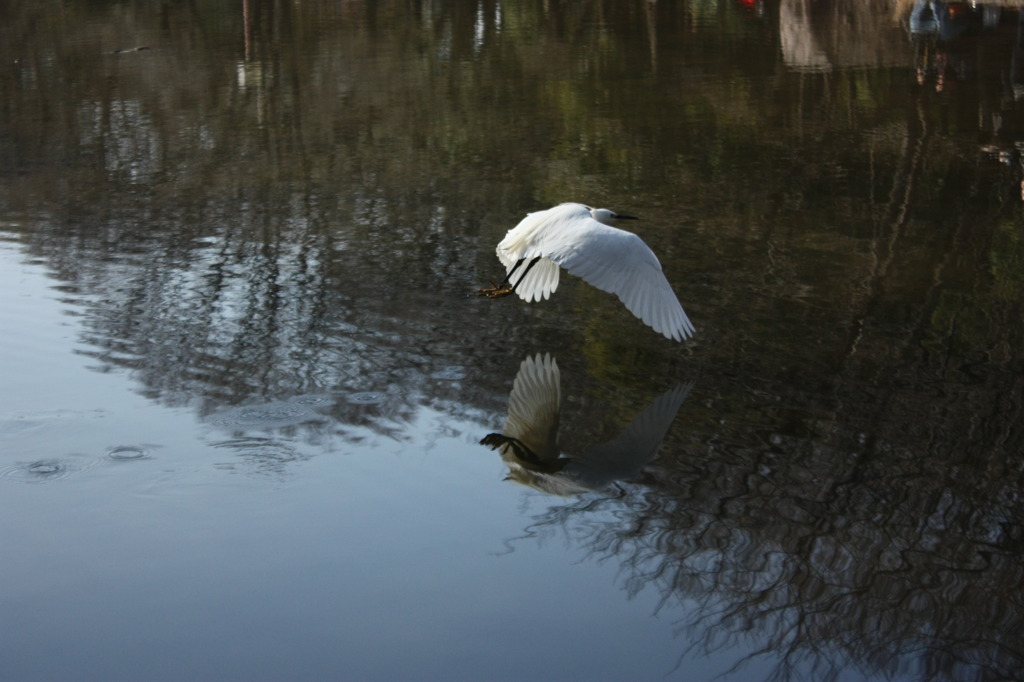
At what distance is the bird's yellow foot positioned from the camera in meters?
7.58

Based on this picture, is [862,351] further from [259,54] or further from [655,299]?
[259,54]

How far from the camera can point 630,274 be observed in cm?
641

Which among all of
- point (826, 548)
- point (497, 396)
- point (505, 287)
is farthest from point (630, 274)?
point (826, 548)

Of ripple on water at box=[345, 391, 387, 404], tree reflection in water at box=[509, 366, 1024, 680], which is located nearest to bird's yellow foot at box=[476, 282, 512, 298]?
ripple on water at box=[345, 391, 387, 404]

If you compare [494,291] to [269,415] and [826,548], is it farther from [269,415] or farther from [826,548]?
[826,548]

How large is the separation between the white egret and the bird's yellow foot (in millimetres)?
645

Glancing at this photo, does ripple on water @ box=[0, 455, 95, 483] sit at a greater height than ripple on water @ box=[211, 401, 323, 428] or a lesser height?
lesser

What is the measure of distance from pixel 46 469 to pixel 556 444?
2448mm

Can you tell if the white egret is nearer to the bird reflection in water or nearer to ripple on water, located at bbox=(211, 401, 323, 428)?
the bird reflection in water

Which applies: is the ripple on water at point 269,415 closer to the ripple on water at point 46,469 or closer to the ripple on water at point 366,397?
the ripple on water at point 366,397

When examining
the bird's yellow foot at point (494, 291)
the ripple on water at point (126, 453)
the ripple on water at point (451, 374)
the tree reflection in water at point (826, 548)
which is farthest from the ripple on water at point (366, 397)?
the tree reflection in water at point (826, 548)

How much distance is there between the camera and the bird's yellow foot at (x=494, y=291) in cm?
758

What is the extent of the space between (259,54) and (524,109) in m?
6.13

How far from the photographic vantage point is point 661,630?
4512 mm
